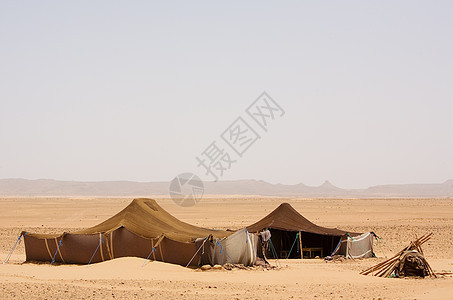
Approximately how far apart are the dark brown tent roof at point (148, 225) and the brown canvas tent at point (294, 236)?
12.6 ft

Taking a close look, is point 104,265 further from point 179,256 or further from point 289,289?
point 289,289

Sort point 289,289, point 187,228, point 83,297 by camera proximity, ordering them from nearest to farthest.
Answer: point 83,297
point 289,289
point 187,228

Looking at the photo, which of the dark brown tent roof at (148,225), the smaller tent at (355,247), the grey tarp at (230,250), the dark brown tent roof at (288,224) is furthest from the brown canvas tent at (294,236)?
the grey tarp at (230,250)

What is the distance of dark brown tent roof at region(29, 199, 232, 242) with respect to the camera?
21.8 m

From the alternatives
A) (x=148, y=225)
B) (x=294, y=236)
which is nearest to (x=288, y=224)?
(x=294, y=236)

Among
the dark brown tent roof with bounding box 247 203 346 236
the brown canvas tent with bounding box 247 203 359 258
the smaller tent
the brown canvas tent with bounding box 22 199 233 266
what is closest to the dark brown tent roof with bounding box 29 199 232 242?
the brown canvas tent with bounding box 22 199 233 266

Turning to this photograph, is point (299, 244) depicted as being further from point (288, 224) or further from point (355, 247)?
point (355, 247)

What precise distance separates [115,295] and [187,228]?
979 centimetres

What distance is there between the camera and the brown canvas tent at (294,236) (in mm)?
26672

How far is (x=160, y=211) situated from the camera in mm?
24672

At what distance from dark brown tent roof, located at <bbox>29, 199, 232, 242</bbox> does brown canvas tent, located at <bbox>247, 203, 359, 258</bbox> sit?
12.6ft

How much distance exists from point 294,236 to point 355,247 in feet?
9.79

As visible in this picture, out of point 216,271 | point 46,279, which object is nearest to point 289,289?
point 216,271

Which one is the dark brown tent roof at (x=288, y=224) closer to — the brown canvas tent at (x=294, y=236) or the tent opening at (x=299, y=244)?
the brown canvas tent at (x=294, y=236)
